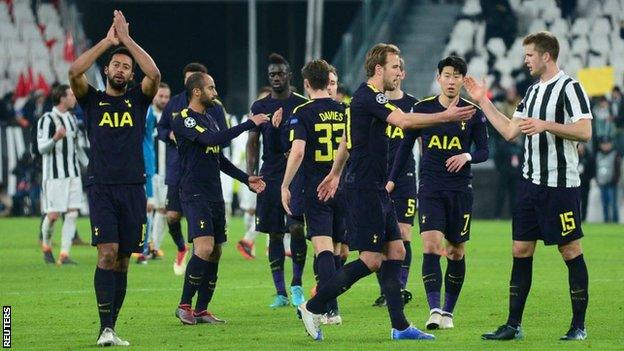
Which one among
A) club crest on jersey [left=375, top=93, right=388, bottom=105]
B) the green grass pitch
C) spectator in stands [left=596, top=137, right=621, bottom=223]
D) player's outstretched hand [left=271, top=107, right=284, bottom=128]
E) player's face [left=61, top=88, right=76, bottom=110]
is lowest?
spectator in stands [left=596, top=137, right=621, bottom=223]

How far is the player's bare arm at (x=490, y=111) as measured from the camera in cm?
1029

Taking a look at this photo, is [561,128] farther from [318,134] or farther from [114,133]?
[114,133]

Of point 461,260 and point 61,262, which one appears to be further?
point 61,262

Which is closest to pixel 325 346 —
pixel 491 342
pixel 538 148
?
pixel 491 342

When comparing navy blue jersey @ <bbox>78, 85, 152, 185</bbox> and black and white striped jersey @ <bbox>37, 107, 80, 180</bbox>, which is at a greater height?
navy blue jersey @ <bbox>78, 85, 152, 185</bbox>

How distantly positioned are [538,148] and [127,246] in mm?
3116

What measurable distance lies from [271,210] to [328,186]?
8.89 feet

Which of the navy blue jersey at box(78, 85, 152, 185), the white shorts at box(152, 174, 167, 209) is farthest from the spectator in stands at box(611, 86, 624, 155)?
the navy blue jersey at box(78, 85, 152, 185)

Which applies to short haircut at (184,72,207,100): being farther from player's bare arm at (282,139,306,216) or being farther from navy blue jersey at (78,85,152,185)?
navy blue jersey at (78,85,152,185)

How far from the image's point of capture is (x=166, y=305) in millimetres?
13820

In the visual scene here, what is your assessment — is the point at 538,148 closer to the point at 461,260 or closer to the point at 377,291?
the point at 461,260

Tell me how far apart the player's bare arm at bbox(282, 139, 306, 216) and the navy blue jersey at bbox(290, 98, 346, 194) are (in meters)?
0.14

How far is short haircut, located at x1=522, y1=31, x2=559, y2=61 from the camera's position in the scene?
34.9 ft

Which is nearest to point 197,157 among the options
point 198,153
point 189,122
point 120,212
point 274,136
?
point 198,153
